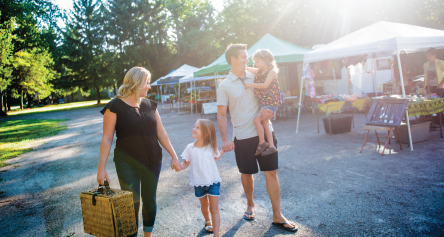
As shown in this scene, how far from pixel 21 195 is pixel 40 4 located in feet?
84.6

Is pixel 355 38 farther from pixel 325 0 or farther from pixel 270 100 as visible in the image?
pixel 325 0

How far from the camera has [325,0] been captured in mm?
21188

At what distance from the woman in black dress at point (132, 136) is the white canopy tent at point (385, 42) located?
528 centimetres

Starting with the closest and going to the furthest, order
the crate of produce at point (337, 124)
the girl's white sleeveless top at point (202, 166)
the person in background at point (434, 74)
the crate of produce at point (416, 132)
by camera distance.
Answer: the girl's white sleeveless top at point (202, 166) < the crate of produce at point (416, 132) < the person in background at point (434, 74) < the crate of produce at point (337, 124)

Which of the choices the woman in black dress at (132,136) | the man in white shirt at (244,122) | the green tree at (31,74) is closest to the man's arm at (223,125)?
the man in white shirt at (244,122)

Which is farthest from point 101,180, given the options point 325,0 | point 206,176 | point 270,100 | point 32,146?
point 325,0

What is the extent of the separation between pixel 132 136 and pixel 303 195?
2.60m

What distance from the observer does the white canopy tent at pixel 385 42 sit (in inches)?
245

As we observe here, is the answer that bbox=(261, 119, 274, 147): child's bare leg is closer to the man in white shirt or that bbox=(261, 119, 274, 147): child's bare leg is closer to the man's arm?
the man in white shirt

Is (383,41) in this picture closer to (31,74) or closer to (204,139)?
(204,139)

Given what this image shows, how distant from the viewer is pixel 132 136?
2.61m

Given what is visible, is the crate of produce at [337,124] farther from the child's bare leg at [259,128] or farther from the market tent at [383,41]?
the child's bare leg at [259,128]

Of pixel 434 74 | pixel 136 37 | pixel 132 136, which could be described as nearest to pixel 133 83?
pixel 132 136

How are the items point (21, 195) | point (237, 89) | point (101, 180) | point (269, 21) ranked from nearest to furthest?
point (101, 180) → point (237, 89) → point (21, 195) → point (269, 21)
